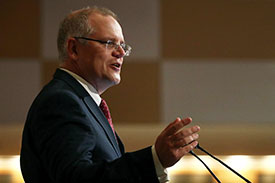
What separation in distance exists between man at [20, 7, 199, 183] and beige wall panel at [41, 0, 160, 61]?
1.31 m

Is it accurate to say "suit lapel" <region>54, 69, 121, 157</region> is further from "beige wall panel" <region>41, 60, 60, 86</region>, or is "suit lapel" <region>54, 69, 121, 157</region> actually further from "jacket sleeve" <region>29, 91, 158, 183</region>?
"beige wall panel" <region>41, 60, 60, 86</region>

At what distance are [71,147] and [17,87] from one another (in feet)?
6.11

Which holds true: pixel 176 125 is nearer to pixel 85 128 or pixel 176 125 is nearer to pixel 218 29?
pixel 85 128

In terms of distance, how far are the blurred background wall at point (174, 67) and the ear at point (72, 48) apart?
1.35m

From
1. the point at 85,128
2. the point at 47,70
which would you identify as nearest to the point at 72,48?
the point at 85,128

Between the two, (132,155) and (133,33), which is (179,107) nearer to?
(133,33)

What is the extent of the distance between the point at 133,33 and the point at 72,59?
1.41m

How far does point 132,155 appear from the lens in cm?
101

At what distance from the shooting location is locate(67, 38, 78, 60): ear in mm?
1379

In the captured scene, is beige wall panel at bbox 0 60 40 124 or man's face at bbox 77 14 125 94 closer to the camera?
man's face at bbox 77 14 125 94

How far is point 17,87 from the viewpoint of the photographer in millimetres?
2727

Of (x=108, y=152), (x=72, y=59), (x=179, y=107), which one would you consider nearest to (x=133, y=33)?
(x=179, y=107)

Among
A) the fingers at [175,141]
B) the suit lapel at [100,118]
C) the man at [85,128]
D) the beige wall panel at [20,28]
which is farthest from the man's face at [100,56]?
the beige wall panel at [20,28]

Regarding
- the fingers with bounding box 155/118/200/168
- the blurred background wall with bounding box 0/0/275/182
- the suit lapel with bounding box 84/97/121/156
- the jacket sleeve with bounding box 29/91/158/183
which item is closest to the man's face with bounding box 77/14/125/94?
the suit lapel with bounding box 84/97/121/156
